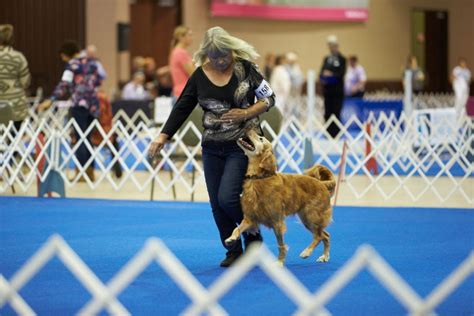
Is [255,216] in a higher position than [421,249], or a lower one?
higher

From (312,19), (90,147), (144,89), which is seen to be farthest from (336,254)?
(312,19)

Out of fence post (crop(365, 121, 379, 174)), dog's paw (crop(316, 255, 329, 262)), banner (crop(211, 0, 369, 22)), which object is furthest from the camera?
banner (crop(211, 0, 369, 22))

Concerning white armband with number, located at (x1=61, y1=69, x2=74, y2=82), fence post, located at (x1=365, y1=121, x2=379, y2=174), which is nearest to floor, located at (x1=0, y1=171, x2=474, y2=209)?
fence post, located at (x1=365, y1=121, x2=379, y2=174)

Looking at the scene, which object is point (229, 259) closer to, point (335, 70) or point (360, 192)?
point (360, 192)

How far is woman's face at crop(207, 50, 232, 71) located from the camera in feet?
15.3

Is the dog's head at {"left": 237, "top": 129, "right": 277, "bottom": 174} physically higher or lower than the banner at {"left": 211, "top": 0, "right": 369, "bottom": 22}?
lower

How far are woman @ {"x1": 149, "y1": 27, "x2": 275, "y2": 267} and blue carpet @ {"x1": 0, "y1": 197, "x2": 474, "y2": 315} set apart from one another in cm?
42

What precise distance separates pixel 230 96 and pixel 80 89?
13.4 feet

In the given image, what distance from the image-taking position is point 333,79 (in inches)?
543

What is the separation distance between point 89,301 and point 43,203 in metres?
3.68

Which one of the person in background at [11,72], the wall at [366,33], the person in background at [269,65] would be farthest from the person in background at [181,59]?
the wall at [366,33]

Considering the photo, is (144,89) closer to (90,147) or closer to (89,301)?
(90,147)

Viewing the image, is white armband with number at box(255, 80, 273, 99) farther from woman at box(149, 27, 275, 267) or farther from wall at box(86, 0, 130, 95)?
wall at box(86, 0, 130, 95)

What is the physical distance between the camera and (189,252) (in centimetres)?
538
